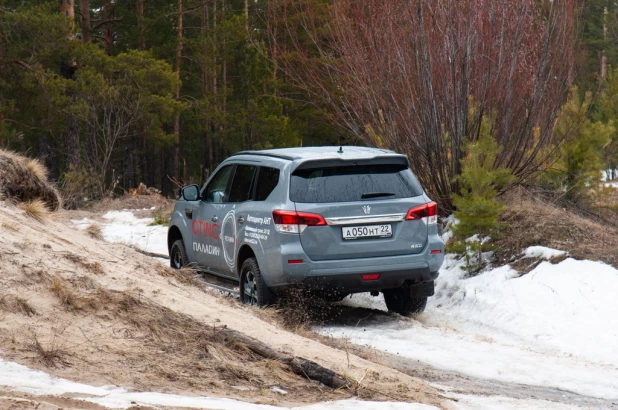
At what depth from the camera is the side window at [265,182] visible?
30.2 feet

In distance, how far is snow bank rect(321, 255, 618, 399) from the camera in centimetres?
755

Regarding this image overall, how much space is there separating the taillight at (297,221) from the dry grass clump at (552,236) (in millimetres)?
3818

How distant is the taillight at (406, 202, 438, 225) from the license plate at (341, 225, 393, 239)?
0.27m

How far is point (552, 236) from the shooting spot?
11.9m

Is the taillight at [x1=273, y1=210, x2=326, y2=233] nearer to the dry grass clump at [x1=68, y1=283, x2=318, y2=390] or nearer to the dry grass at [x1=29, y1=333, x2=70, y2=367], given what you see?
the dry grass clump at [x1=68, y1=283, x2=318, y2=390]

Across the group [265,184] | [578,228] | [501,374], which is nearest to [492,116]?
[578,228]

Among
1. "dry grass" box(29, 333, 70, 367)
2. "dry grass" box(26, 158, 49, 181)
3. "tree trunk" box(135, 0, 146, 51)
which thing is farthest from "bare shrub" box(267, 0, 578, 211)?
"tree trunk" box(135, 0, 146, 51)

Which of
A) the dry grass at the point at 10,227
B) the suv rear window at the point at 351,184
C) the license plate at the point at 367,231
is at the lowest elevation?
the license plate at the point at 367,231

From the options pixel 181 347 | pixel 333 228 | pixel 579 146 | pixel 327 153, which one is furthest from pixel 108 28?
pixel 181 347

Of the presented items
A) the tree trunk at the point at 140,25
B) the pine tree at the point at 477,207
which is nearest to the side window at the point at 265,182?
the pine tree at the point at 477,207

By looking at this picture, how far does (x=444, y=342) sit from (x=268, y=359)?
2.67 metres

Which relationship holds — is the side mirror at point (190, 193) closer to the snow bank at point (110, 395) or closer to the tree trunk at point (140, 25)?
the snow bank at point (110, 395)

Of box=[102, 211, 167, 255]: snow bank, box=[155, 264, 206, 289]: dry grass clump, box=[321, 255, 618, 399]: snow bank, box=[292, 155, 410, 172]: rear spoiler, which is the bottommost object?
box=[102, 211, 167, 255]: snow bank

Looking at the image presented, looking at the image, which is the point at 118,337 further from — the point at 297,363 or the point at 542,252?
the point at 542,252
